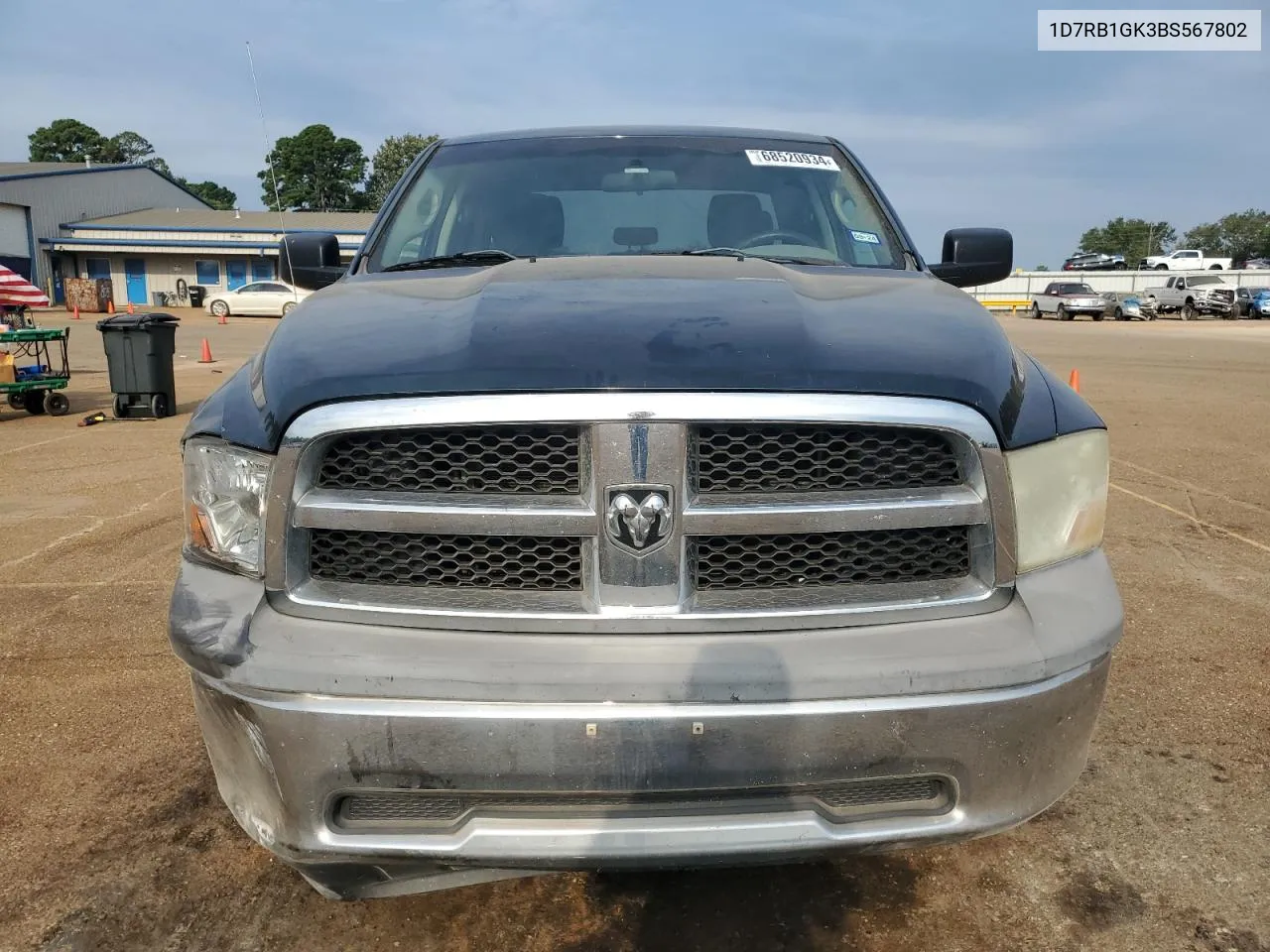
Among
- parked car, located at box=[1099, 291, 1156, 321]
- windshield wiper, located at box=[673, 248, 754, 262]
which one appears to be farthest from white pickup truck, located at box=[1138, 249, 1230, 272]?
windshield wiper, located at box=[673, 248, 754, 262]

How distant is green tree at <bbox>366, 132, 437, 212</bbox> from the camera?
77.2m

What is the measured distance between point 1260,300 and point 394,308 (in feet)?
153

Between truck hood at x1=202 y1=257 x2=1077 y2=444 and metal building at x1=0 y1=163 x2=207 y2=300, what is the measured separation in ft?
164

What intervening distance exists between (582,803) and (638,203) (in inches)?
87.2

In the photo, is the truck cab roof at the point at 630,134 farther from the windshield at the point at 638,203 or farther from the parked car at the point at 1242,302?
the parked car at the point at 1242,302

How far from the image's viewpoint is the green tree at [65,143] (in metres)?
100

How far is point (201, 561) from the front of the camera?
6.57ft

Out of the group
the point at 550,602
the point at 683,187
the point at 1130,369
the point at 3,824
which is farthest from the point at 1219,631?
the point at 1130,369

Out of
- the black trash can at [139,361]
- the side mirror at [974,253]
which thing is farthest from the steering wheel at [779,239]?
the black trash can at [139,361]

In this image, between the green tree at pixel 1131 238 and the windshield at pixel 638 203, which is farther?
the green tree at pixel 1131 238

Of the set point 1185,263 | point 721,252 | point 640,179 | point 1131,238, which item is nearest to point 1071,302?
point 1185,263

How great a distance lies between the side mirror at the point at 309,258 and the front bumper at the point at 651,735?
1.94m

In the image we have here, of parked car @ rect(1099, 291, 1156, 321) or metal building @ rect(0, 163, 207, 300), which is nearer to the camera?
parked car @ rect(1099, 291, 1156, 321)

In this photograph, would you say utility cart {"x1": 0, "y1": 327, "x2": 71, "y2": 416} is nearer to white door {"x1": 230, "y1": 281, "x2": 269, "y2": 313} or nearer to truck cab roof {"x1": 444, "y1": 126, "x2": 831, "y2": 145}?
truck cab roof {"x1": 444, "y1": 126, "x2": 831, "y2": 145}
